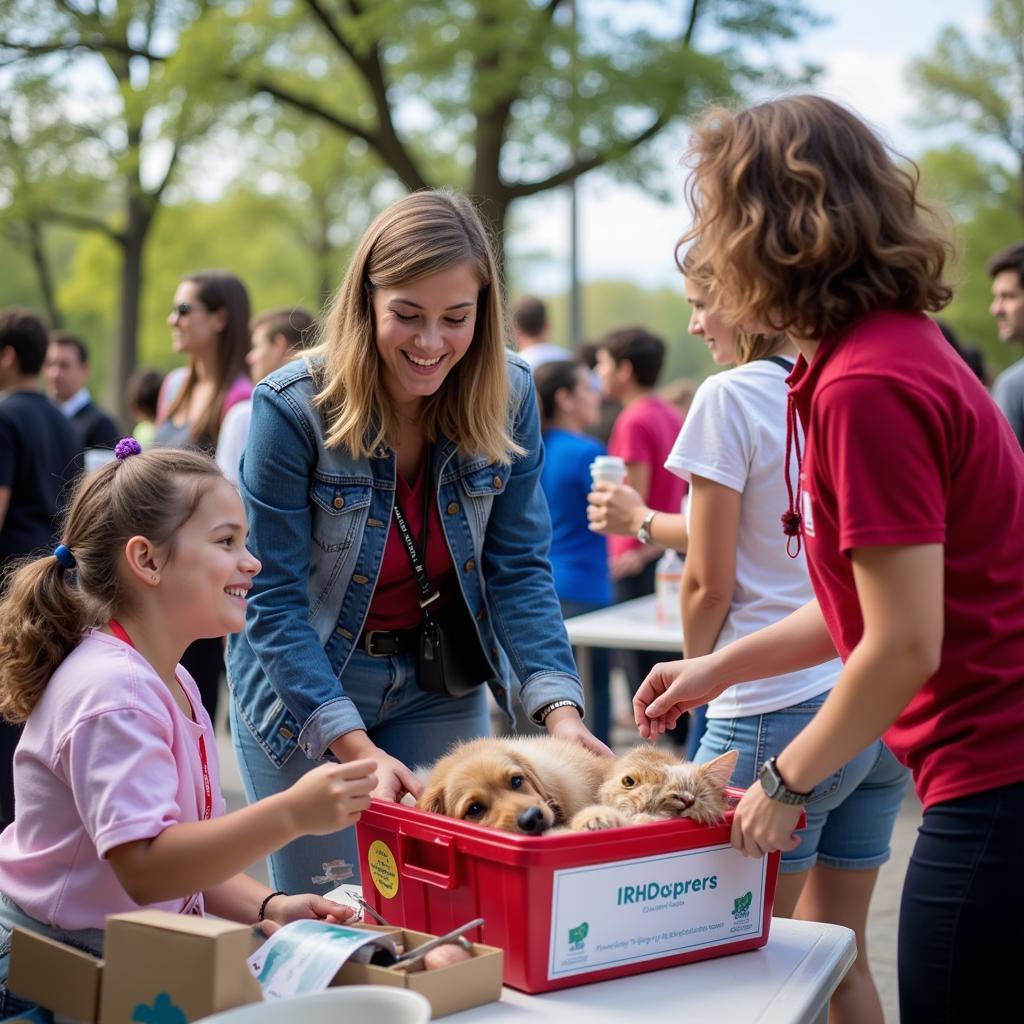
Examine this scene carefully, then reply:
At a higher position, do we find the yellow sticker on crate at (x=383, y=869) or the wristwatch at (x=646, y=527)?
the wristwatch at (x=646, y=527)

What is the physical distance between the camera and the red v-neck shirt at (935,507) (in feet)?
5.00

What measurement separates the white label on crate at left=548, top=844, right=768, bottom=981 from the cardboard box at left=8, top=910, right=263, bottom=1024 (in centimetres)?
44

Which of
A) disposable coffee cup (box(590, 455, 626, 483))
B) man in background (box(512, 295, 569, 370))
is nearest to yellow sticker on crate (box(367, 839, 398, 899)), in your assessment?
disposable coffee cup (box(590, 455, 626, 483))

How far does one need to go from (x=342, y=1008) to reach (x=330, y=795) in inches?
12.8

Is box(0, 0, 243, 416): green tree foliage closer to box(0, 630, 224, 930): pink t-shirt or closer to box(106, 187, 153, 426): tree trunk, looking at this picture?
box(106, 187, 153, 426): tree trunk

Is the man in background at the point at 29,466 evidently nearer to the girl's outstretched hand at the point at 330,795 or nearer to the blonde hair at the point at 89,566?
the blonde hair at the point at 89,566

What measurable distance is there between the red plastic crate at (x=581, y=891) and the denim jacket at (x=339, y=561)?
1.65ft

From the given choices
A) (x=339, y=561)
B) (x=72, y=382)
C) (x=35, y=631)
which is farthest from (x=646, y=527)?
(x=72, y=382)

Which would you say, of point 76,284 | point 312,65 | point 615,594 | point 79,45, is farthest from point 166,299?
point 615,594

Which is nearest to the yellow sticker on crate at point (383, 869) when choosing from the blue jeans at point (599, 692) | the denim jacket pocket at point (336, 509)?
the denim jacket pocket at point (336, 509)

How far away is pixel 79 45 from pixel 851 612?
1457 cm

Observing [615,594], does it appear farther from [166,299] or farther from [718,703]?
[166,299]

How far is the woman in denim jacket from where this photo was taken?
2398 millimetres

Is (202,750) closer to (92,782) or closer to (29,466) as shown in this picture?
(92,782)
